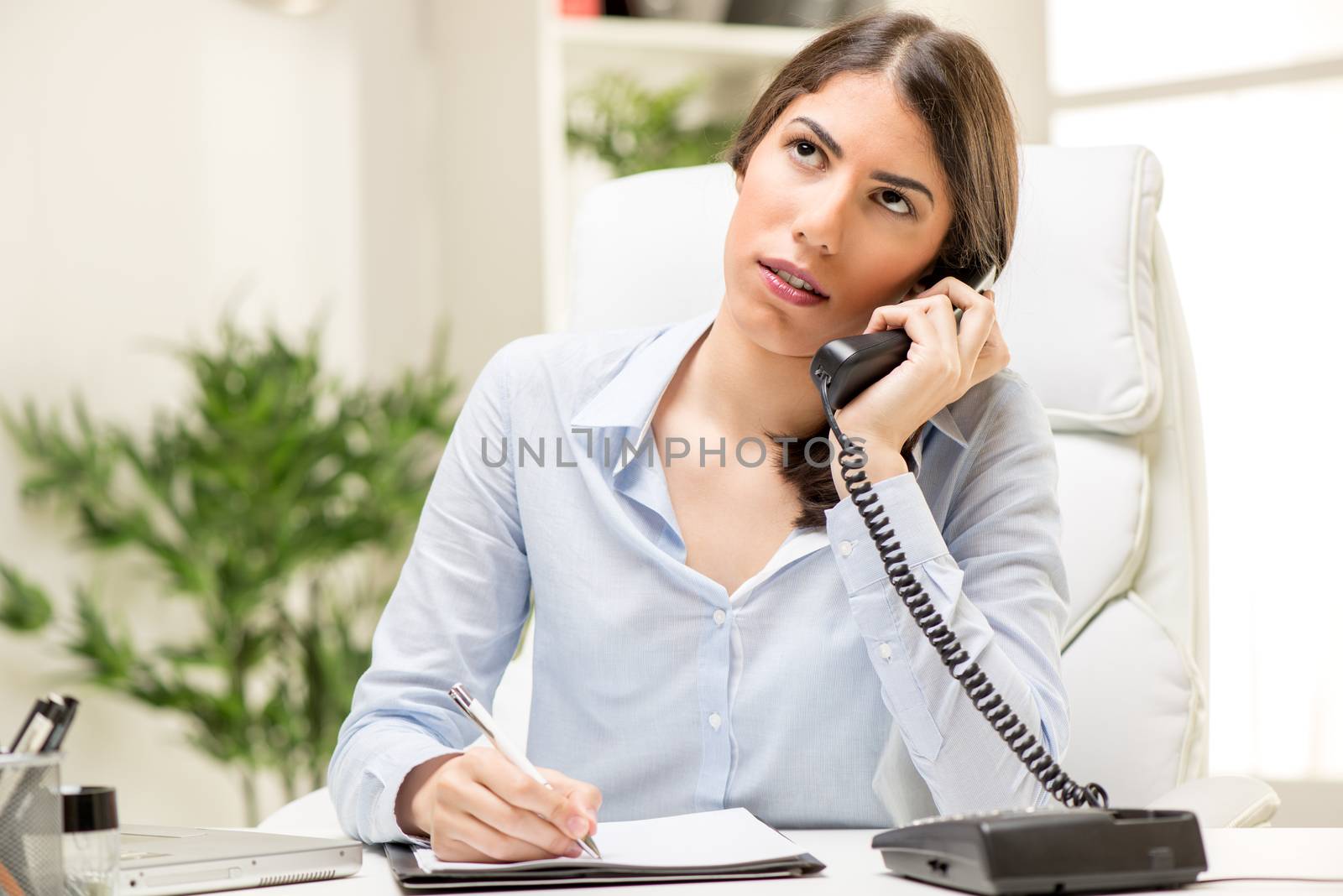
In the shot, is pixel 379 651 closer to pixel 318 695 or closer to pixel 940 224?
pixel 940 224

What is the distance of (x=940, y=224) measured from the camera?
47.1 inches

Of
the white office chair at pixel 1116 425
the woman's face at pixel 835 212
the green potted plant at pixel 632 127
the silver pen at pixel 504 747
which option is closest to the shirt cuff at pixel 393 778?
the silver pen at pixel 504 747

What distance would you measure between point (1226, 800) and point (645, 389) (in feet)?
2.12

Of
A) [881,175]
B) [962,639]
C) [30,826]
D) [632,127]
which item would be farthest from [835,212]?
[632,127]

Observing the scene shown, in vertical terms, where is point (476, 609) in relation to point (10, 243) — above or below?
below

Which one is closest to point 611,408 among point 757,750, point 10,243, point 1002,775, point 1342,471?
point 757,750

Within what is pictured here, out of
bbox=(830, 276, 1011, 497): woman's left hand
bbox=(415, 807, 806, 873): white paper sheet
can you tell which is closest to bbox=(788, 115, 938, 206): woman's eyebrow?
bbox=(830, 276, 1011, 497): woman's left hand

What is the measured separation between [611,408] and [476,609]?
23 cm

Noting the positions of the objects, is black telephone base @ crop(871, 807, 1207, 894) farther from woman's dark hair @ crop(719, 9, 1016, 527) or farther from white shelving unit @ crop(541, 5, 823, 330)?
white shelving unit @ crop(541, 5, 823, 330)

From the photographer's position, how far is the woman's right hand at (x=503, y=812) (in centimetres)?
79

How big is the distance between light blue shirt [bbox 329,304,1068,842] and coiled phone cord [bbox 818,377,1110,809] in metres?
0.02

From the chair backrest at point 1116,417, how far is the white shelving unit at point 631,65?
1.29 meters

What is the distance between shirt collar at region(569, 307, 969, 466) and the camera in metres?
1.21

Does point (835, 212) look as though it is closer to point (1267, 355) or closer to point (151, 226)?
point (1267, 355)
